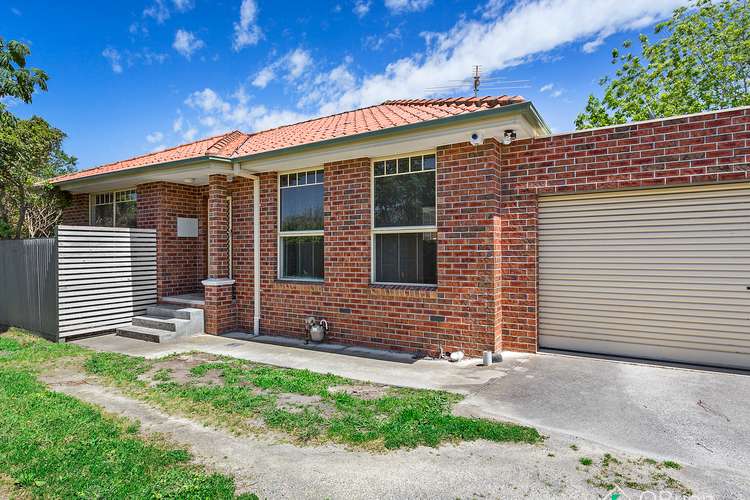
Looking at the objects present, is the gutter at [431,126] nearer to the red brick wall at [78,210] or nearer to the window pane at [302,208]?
the window pane at [302,208]

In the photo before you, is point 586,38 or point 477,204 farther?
point 586,38

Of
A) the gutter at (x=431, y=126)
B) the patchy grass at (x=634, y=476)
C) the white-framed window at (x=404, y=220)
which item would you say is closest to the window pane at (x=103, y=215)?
the gutter at (x=431, y=126)

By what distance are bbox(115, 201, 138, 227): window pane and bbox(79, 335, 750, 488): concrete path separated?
443 cm

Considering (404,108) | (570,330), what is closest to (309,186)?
(404,108)

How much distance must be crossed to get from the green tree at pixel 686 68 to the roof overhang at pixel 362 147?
45.5ft

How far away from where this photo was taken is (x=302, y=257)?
7.61 meters

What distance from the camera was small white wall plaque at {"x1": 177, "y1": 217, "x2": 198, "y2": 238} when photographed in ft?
30.0

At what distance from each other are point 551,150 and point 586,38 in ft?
33.7

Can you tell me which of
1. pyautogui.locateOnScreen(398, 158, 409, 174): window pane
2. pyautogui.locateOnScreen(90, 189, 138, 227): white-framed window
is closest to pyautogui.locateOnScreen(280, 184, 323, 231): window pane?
pyautogui.locateOnScreen(398, 158, 409, 174): window pane

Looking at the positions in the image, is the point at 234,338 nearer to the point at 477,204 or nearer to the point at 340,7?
the point at 477,204

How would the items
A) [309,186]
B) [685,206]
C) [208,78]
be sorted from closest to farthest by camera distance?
[685,206] → [309,186] → [208,78]

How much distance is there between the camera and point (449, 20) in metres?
9.23

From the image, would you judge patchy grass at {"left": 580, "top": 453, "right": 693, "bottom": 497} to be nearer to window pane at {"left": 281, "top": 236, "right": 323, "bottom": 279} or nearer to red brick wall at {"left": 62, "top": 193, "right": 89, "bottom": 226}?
window pane at {"left": 281, "top": 236, "right": 323, "bottom": 279}

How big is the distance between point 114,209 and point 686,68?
2050 cm
